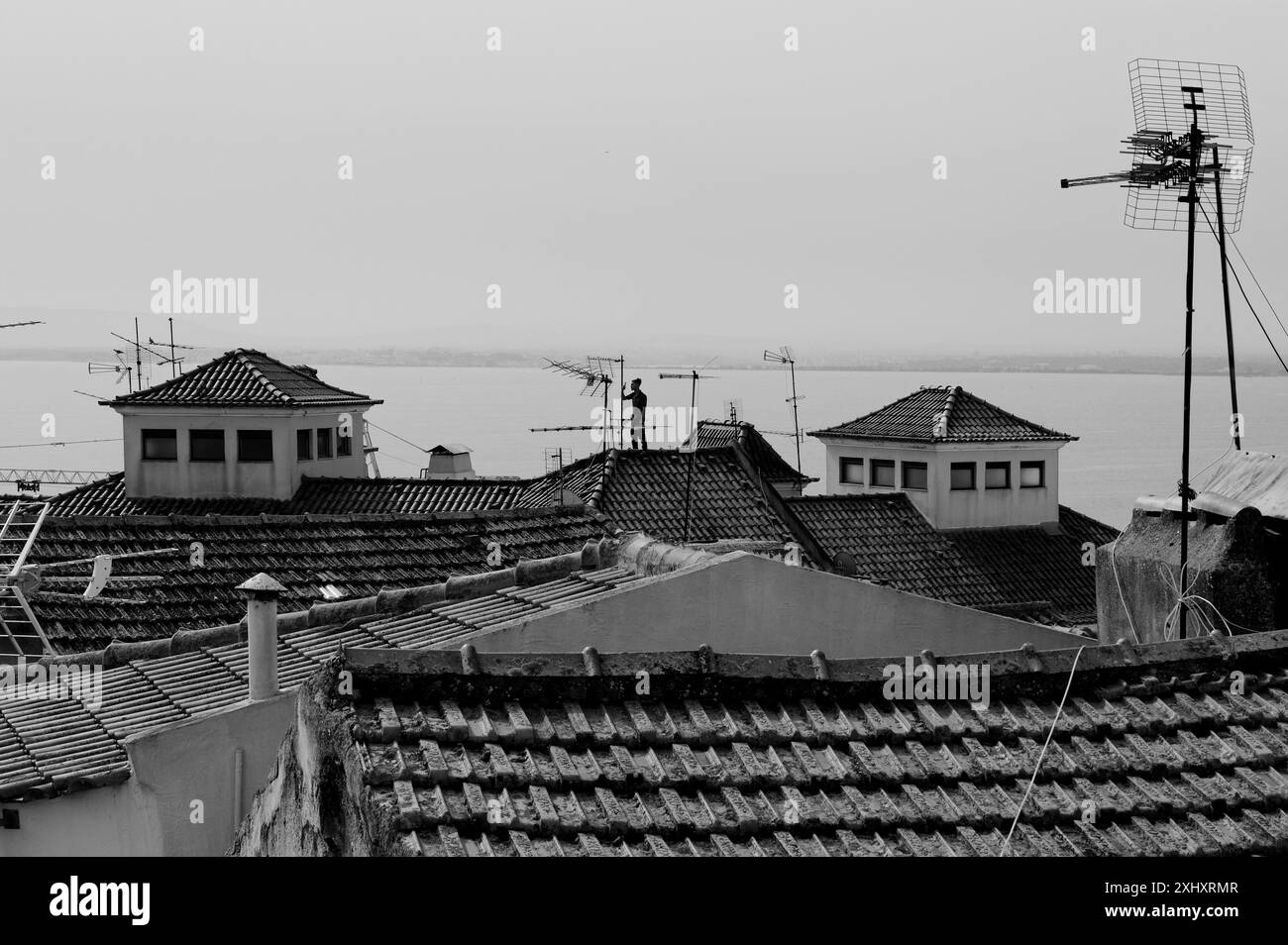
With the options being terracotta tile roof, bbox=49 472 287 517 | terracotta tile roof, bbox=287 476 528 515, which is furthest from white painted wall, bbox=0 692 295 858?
terracotta tile roof, bbox=49 472 287 517

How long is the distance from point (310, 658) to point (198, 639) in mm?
1620

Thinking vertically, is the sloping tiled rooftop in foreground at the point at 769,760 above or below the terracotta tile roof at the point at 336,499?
above

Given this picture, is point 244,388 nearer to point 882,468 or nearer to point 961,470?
point 882,468

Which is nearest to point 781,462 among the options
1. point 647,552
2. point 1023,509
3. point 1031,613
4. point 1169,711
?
point 1023,509

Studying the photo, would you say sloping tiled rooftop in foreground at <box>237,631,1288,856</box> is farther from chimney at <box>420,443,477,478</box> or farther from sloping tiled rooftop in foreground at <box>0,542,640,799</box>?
chimney at <box>420,443,477,478</box>

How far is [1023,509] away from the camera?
150 ft

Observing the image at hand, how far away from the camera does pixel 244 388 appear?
127 feet

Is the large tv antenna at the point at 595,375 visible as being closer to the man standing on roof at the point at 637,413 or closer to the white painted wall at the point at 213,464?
the man standing on roof at the point at 637,413

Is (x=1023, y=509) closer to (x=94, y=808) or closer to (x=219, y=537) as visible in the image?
(x=219, y=537)

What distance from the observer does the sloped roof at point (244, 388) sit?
125ft

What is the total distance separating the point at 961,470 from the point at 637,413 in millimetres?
9119
